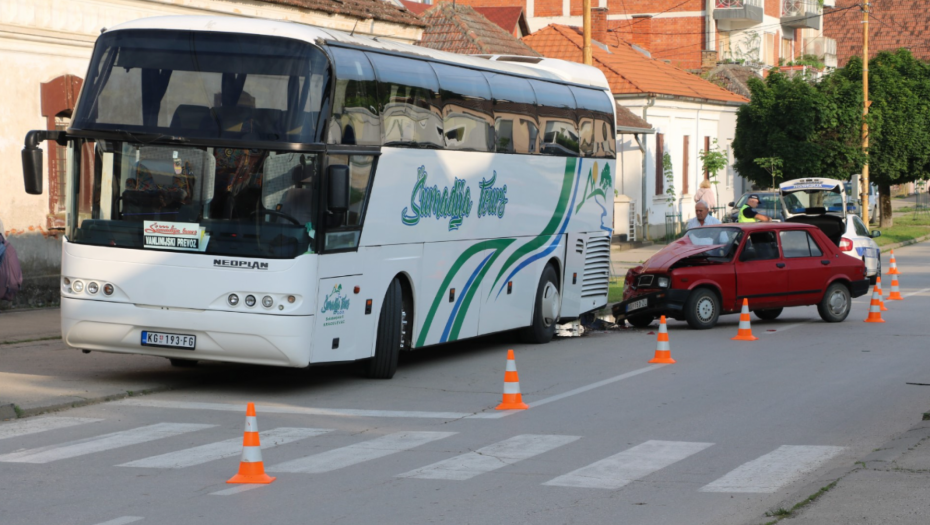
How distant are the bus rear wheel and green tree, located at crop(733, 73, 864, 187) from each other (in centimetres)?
3302

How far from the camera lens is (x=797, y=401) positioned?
12.3 metres

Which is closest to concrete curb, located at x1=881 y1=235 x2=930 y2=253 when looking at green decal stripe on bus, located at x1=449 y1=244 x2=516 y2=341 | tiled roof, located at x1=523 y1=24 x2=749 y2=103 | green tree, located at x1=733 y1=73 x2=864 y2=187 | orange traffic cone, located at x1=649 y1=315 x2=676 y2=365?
green tree, located at x1=733 y1=73 x2=864 y2=187

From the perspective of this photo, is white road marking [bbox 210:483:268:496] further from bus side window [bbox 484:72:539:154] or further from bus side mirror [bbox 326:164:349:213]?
bus side window [bbox 484:72:539:154]

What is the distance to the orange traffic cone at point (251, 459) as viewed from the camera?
27.6 ft

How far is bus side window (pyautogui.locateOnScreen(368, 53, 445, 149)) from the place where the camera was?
13414 millimetres

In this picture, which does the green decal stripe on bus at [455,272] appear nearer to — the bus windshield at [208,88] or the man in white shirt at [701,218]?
the bus windshield at [208,88]

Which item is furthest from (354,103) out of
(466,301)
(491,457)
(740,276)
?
(740,276)

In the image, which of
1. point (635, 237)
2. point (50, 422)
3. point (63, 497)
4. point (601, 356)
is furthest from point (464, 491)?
point (635, 237)

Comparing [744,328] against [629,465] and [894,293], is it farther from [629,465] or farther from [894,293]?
[629,465]

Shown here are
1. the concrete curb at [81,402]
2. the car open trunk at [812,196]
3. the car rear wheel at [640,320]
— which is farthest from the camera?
the car open trunk at [812,196]

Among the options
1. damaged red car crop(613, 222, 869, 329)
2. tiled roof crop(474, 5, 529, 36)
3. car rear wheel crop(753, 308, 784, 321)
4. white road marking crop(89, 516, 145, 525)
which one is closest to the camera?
white road marking crop(89, 516, 145, 525)

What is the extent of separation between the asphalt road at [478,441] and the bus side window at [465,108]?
279 cm

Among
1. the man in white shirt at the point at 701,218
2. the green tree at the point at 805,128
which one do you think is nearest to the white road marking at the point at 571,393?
the man in white shirt at the point at 701,218

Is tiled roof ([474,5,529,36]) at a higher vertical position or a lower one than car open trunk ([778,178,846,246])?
higher
